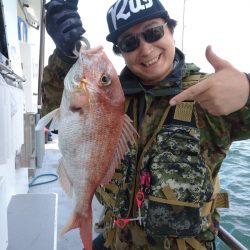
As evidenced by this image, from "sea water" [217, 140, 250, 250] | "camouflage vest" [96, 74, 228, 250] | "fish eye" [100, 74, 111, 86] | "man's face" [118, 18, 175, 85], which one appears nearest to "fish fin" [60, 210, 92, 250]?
"camouflage vest" [96, 74, 228, 250]

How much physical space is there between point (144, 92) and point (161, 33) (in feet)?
1.20

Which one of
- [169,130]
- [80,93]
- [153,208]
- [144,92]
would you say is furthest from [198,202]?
[80,93]

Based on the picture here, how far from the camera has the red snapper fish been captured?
1.66 m

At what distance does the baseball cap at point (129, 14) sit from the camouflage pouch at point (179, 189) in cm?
67

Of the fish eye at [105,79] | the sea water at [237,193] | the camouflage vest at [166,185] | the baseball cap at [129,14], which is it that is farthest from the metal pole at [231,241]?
the sea water at [237,193]

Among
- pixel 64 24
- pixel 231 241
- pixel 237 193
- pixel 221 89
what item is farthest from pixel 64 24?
pixel 237 193

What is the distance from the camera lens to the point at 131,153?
1.97 meters

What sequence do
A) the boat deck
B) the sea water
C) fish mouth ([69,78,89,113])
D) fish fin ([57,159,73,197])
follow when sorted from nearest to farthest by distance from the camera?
fish mouth ([69,78,89,113]), fish fin ([57,159,73,197]), the boat deck, the sea water

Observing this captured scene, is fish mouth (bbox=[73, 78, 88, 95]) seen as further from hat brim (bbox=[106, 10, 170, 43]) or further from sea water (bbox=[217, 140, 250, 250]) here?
sea water (bbox=[217, 140, 250, 250])

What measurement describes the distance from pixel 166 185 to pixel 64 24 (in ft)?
3.52

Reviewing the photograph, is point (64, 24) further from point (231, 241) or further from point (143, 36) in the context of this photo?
point (231, 241)

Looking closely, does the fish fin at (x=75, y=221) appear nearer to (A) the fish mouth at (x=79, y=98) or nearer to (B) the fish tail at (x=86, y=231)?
(B) the fish tail at (x=86, y=231)

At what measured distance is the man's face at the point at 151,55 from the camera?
1.96 metres

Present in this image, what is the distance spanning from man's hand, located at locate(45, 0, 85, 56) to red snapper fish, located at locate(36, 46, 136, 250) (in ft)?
Result: 0.75
